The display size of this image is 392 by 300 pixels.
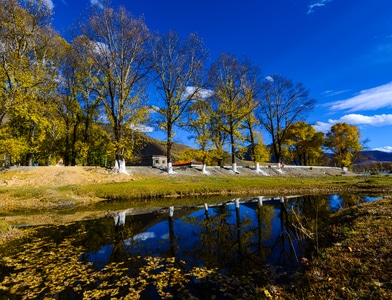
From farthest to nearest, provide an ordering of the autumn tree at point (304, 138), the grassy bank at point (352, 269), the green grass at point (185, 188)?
1. the autumn tree at point (304, 138)
2. the green grass at point (185, 188)
3. the grassy bank at point (352, 269)

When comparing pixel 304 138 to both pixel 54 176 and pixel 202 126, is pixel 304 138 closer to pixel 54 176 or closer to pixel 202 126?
pixel 202 126

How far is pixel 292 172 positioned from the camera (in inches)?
1991

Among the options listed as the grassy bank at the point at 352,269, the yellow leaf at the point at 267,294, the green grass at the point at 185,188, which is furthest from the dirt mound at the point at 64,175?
the grassy bank at the point at 352,269

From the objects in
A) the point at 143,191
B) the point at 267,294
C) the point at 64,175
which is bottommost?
the point at 267,294

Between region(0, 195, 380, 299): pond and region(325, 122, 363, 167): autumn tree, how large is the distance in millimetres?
59050

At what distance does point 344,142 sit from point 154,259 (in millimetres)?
69439

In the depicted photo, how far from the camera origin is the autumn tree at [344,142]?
2457 inches

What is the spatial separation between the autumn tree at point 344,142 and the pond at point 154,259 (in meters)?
59.1

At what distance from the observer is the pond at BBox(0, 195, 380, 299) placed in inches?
237

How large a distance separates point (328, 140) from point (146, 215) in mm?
65312

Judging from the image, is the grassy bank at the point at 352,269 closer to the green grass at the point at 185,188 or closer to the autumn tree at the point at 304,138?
the green grass at the point at 185,188

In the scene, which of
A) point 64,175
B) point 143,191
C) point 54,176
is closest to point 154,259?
point 143,191

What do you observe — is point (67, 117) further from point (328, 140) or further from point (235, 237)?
point (328, 140)

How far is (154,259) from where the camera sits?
8.09 m
